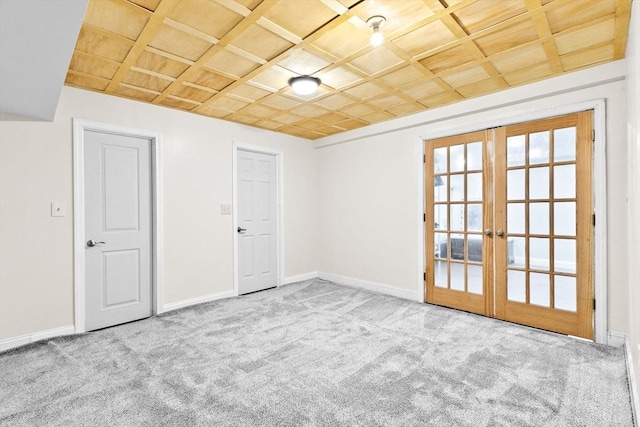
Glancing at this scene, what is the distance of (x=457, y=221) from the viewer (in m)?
3.74

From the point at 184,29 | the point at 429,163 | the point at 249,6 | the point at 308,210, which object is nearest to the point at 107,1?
the point at 184,29

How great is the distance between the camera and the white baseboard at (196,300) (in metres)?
3.70

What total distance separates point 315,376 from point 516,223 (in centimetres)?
256

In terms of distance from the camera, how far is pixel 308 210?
5.39m

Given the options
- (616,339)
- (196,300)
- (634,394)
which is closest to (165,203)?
(196,300)

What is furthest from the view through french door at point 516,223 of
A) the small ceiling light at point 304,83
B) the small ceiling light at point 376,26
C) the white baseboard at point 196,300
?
the white baseboard at point 196,300

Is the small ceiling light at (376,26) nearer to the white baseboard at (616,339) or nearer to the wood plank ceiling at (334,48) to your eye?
the wood plank ceiling at (334,48)

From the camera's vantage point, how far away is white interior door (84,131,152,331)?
3205 mm

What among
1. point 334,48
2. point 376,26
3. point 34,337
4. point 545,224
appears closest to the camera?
point 376,26

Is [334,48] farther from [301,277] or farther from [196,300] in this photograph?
[301,277]

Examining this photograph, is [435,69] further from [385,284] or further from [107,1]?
[385,284]

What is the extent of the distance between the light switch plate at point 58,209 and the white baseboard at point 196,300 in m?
1.43

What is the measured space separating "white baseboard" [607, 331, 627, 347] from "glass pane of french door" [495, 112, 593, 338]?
0.43ft

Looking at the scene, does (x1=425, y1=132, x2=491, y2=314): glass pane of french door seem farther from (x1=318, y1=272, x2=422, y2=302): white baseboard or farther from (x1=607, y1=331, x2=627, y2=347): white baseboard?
(x1=607, y1=331, x2=627, y2=347): white baseboard
